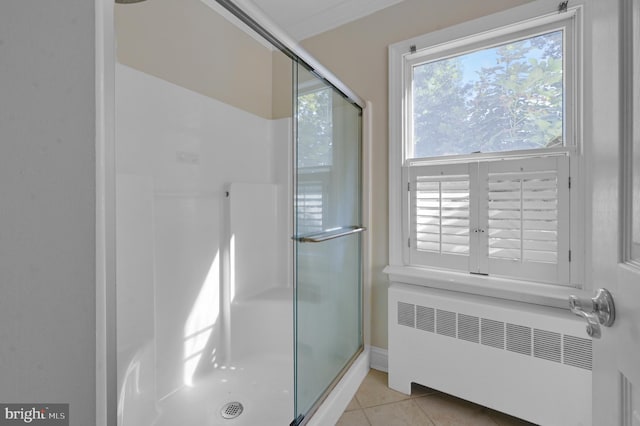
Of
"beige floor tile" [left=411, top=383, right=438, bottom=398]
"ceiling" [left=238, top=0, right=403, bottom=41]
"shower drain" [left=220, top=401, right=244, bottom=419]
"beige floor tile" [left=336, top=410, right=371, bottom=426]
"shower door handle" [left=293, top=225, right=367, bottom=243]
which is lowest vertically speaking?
"beige floor tile" [left=336, top=410, right=371, bottom=426]

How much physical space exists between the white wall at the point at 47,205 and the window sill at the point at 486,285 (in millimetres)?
1469

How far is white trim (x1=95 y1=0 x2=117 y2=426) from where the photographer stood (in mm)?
475

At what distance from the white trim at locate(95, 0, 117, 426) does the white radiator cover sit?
4.60ft

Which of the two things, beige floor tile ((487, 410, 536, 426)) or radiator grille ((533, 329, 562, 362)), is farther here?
beige floor tile ((487, 410, 536, 426))

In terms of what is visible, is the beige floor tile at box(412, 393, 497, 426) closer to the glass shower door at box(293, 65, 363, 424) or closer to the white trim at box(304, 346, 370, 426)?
the white trim at box(304, 346, 370, 426)

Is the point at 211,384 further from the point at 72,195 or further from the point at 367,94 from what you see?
the point at 367,94

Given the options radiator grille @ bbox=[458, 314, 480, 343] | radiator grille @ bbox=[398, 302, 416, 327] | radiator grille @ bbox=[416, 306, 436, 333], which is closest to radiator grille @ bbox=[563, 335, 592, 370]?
radiator grille @ bbox=[458, 314, 480, 343]

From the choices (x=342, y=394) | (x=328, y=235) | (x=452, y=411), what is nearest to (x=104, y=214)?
(x=328, y=235)

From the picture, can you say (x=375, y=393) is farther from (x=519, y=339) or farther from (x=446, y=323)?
(x=519, y=339)

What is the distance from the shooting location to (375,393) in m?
1.61

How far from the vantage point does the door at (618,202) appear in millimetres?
455

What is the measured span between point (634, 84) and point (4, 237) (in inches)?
42.3

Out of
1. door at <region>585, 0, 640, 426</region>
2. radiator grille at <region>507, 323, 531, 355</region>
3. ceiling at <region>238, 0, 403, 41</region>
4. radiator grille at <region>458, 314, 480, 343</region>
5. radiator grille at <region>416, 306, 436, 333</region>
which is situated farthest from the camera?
ceiling at <region>238, 0, 403, 41</region>

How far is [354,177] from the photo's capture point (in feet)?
5.78
